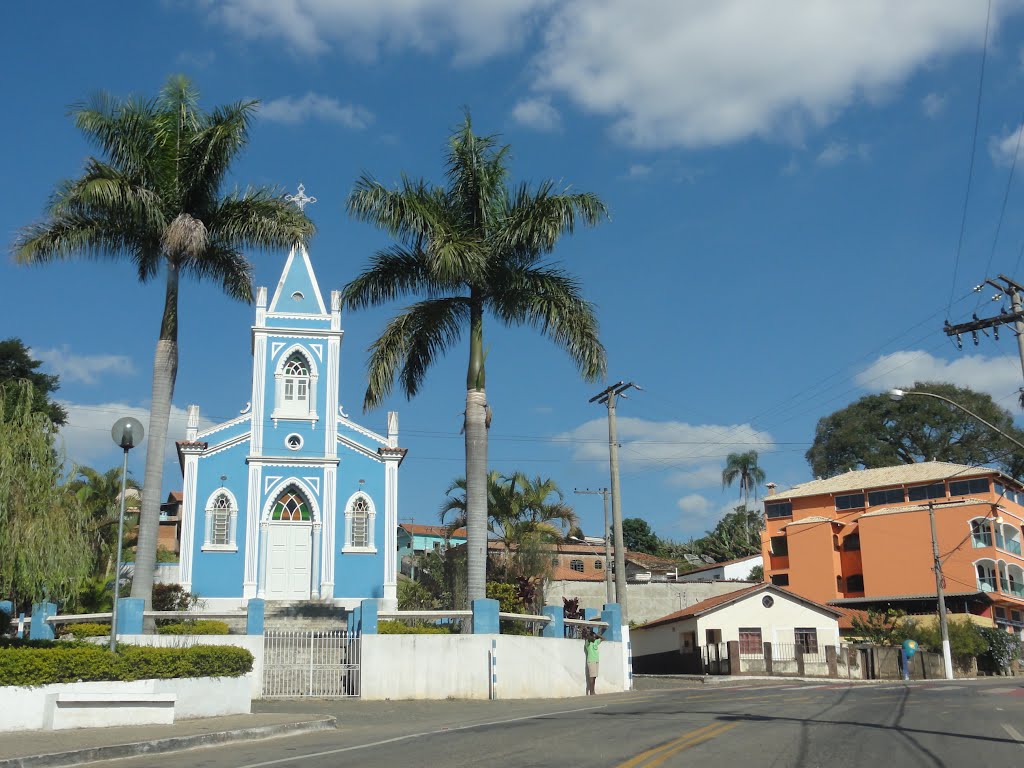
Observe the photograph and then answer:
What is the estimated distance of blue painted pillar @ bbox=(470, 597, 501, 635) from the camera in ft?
72.9

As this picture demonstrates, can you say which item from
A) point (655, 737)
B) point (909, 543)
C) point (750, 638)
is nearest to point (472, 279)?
point (655, 737)

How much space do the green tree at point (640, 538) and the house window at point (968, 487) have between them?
3938cm

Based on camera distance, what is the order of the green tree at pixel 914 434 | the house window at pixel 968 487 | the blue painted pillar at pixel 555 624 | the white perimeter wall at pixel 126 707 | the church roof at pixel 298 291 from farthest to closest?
the green tree at pixel 914 434, the house window at pixel 968 487, the church roof at pixel 298 291, the blue painted pillar at pixel 555 624, the white perimeter wall at pixel 126 707

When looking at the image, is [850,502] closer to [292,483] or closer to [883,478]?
[883,478]

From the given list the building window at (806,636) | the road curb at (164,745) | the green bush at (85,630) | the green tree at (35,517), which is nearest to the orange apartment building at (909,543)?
the building window at (806,636)

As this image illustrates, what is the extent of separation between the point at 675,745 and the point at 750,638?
30.7m

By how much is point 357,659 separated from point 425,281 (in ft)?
30.2

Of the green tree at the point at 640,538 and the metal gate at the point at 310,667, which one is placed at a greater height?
the green tree at the point at 640,538

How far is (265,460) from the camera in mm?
35625

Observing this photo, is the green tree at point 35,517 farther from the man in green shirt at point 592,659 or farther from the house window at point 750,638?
the house window at point 750,638

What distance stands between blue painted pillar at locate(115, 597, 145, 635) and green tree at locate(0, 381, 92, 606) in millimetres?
5358

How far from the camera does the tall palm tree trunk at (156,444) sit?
2123cm

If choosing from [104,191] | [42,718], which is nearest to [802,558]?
[104,191]

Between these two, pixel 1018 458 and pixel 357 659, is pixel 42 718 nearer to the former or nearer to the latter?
pixel 357 659
